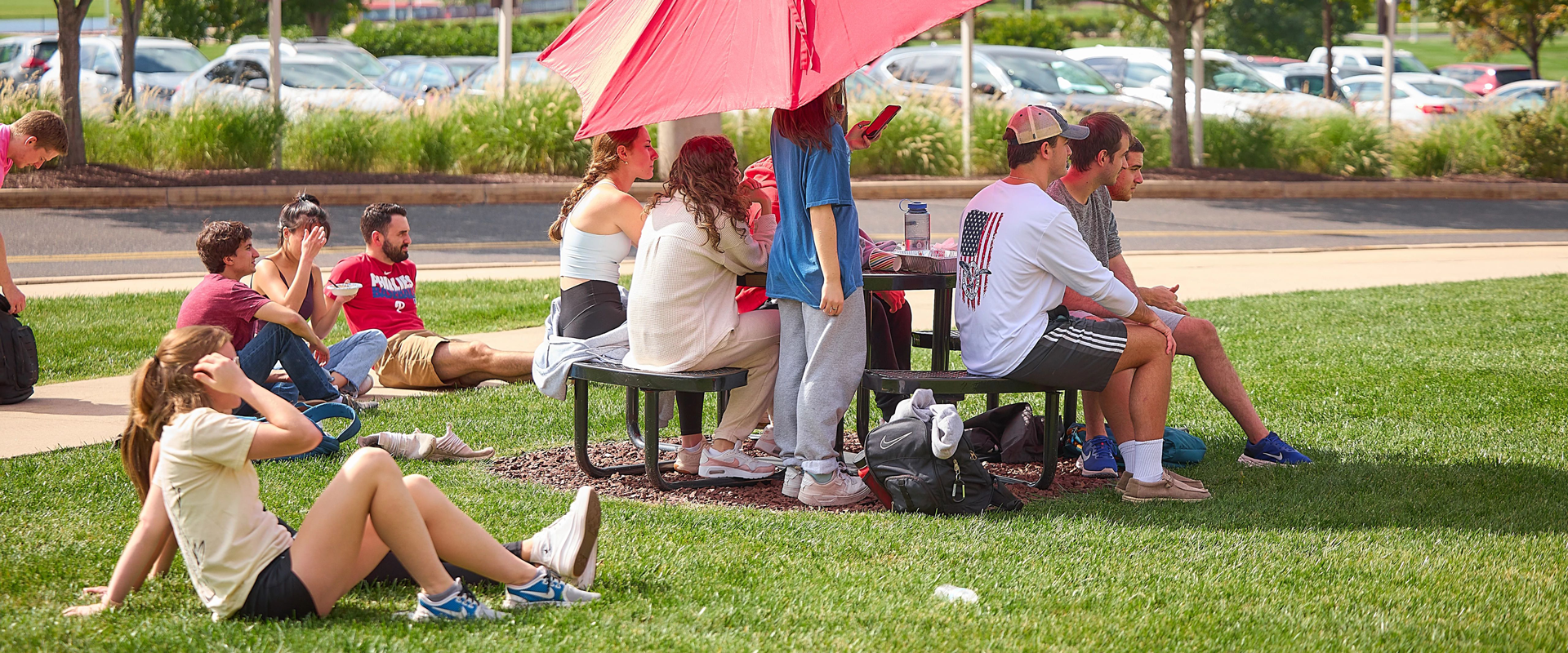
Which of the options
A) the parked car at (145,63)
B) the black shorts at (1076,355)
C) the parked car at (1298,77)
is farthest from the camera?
the parked car at (1298,77)

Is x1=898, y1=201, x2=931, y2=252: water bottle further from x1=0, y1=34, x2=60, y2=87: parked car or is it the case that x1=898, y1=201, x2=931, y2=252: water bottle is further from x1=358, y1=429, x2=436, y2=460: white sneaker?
x1=0, y1=34, x2=60, y2=87: parked car

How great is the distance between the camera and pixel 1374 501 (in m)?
5.40

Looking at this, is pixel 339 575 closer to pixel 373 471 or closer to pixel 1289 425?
pixel 373 471

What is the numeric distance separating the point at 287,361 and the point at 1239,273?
27.2 ft

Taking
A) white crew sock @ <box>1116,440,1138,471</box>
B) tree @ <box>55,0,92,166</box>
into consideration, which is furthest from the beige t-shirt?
tree @ <box>55,0,92,166</box>

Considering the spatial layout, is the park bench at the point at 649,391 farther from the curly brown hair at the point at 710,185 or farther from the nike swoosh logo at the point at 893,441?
the nike swoosh logo at the point at 893,441

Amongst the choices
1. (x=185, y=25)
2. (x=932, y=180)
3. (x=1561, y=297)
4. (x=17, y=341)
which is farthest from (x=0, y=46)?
(x=1561, y=297)

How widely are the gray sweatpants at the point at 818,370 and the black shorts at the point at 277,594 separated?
2.08 m

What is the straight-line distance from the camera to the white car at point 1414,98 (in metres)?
20.9

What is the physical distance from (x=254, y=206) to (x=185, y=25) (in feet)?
75.7

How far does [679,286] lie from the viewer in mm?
5418

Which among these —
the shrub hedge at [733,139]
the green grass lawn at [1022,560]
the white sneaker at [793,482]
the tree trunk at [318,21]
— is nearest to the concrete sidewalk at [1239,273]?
the green grass lawn at [1022,560]

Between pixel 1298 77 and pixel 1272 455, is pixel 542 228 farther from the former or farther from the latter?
pixel 1298 77

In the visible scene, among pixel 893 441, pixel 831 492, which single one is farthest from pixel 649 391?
pixel 893 441
